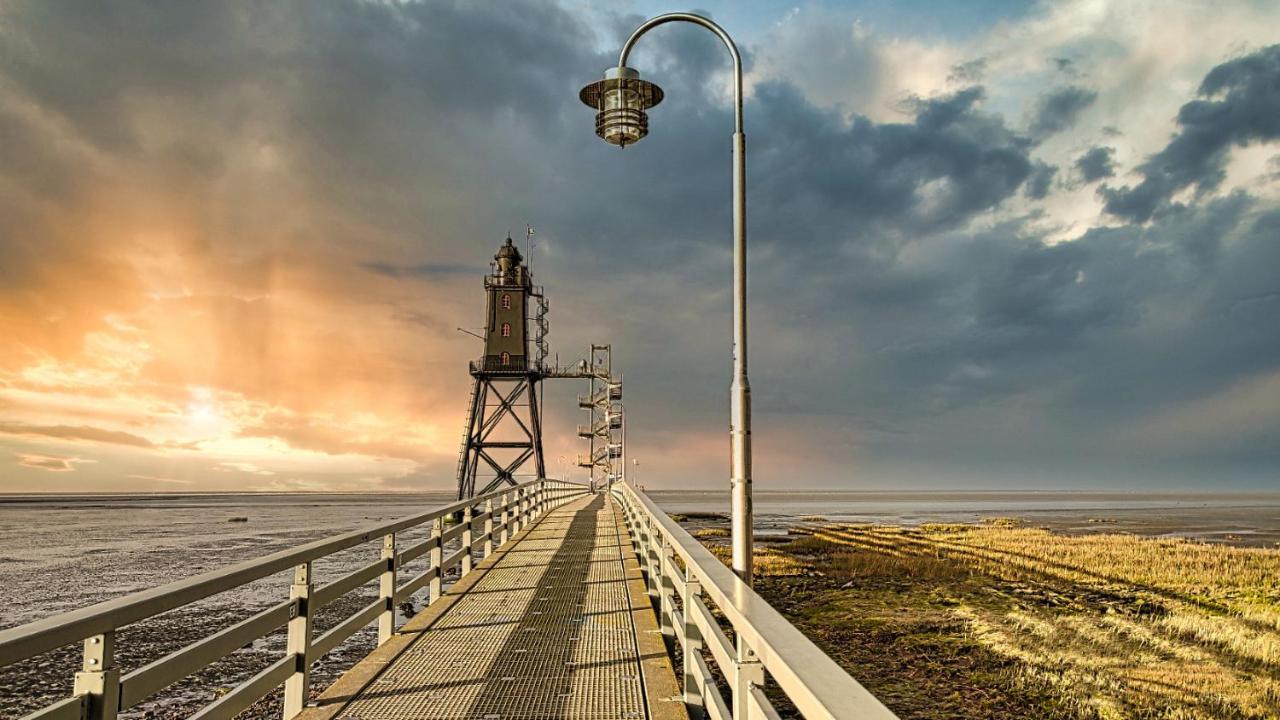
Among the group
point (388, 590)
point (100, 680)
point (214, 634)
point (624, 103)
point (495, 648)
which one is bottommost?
point (495, 648)

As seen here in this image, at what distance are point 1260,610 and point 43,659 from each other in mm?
24536

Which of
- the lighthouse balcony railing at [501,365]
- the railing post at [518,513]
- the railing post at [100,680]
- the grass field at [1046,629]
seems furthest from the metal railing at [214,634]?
the lighthouse balcony railing at [501,365]

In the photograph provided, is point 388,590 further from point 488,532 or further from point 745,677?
point 488,532

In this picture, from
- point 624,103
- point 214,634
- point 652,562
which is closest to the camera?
point 214,634

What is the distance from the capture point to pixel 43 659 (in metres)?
14.8

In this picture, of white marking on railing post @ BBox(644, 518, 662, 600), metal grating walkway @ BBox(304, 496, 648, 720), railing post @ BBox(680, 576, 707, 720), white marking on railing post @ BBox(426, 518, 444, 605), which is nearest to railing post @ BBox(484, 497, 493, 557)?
metal grating walkway @ BBox(304, 496, 648, 720)

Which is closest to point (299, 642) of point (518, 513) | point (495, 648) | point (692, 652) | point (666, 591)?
point (495, 648)

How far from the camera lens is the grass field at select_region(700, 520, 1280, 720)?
36.1ft

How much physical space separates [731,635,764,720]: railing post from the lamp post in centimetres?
359

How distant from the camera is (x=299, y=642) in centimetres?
589

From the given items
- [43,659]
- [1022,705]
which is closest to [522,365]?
[43,659]

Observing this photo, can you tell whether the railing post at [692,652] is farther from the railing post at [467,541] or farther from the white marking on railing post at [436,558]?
the railing post at [467,541]

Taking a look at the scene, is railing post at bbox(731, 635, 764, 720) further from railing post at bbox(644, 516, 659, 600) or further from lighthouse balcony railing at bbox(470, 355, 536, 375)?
lighthouse balcony railing at bbox(470, 355, 536, 375)

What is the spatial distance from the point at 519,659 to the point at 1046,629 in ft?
40.0
